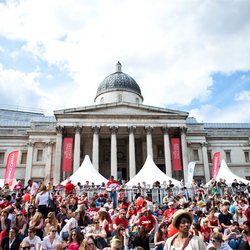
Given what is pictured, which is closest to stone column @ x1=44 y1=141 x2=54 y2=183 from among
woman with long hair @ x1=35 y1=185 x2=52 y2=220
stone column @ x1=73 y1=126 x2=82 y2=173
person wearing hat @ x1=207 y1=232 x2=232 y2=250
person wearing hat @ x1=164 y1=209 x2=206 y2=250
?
stone column @ x1=73 y1=126 x2=82 y2=173

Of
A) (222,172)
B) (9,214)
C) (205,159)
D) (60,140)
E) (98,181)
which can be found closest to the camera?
(9,214)

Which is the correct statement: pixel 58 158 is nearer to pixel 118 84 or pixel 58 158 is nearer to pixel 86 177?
pixel 86 177

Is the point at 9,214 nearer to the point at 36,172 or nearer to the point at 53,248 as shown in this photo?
the point at 53,248

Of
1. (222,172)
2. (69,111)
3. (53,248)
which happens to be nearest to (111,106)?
(69,111)

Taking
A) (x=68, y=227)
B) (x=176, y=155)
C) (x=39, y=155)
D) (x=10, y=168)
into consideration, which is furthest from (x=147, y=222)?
(x=39, y=155)

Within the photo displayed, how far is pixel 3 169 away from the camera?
117 feet

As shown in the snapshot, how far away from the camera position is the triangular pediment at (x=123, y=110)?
32.4m

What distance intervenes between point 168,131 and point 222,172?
9883 millimetres

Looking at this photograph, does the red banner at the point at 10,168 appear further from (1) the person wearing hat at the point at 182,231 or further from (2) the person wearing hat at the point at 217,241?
(1) the person wearing hat at the point at 182,231

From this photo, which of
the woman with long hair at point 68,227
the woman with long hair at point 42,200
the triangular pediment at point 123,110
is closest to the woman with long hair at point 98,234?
the woman with long hair at point 68,227

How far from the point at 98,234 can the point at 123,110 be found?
85.6ft

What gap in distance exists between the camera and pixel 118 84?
41.0 m

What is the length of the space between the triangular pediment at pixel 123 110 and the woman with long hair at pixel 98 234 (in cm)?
2493

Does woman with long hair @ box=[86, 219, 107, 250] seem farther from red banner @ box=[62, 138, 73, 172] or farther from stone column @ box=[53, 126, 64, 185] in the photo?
stone column @ box=[53, 126, 64, 185]
